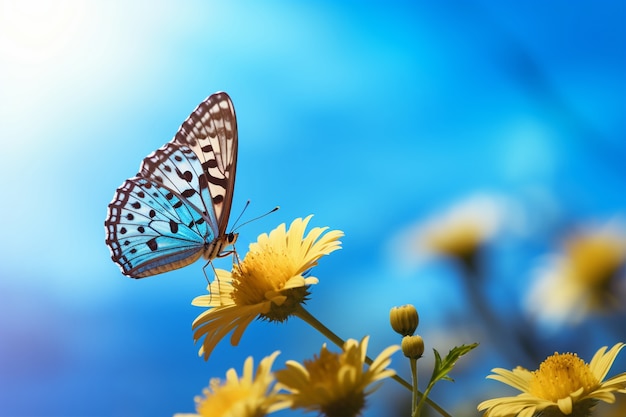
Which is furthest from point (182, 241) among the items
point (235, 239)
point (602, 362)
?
point (602, 362)

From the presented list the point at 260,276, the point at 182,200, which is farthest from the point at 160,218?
the point at 260,276

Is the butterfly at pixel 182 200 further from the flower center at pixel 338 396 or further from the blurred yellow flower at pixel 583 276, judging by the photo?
the blurred yellow flower at pixel 583 276

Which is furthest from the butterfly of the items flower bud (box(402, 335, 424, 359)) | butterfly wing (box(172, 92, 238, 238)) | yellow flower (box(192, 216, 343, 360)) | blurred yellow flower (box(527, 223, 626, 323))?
blurred yellow flower (box(527, 223, 626, 323))

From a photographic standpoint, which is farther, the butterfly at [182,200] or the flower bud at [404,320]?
the butterfly at [182,200]

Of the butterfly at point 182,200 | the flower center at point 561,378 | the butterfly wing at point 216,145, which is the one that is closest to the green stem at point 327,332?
the flower center at point 561,378

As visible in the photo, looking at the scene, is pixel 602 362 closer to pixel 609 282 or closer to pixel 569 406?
pixel 569 406

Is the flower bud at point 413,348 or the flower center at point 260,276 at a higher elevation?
the flower center at point 260,276

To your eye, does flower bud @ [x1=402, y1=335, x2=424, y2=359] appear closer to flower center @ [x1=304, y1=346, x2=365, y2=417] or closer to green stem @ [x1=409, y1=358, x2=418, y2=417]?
green stem @ [x1=409, y1=358, x2=418, y2=417]

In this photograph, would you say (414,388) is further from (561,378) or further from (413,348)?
(561,378)
